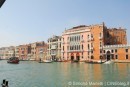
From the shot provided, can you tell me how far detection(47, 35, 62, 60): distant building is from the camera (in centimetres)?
7881

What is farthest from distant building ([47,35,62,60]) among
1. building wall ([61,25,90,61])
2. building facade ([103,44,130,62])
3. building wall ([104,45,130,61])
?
building wall ([104,45,130,61])

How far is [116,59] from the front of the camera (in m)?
57.5

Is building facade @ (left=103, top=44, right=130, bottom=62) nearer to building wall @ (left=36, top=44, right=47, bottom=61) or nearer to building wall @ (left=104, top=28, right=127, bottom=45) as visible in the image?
building wall @ (left=104, top=28, right=127, bottom=45)

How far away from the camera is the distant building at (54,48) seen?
3103 inches

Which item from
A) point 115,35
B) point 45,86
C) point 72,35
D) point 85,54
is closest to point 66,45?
point 72,35

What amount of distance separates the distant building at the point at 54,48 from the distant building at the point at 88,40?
241 inches

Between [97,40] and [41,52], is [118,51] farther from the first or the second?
[41,52]

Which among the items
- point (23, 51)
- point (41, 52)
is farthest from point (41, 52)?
point (23, 51)

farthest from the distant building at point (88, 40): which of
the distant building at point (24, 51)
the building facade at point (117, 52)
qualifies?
the distant building at point (24, 51)

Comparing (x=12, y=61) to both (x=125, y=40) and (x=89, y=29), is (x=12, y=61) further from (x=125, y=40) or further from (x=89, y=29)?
(x=125, y=40)

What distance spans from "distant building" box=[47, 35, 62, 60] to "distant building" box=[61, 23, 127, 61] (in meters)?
6.11

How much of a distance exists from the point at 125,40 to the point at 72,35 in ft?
54.2

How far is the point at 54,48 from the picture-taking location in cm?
8075

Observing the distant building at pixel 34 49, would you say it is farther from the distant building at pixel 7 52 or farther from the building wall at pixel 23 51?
the distant building at pixel 7 52
